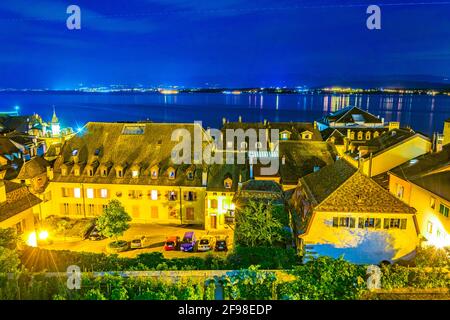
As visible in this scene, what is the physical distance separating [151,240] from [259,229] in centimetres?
1515

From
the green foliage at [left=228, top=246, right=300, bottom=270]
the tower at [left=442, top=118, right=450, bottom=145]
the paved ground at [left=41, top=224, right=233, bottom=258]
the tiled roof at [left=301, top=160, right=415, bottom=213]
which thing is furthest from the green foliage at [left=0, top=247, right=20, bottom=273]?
the tower at [left=442, top=118, right=450, bottom=145]

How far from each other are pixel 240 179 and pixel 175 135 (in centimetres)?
1225

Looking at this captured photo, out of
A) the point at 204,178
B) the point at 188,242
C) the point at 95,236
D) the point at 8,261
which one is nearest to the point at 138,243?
the point at 188,242

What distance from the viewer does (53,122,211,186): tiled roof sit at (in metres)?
44.6

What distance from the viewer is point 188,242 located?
37.4 meters

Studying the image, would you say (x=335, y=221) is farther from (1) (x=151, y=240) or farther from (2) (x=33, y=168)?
(2) (x=33, y=168)

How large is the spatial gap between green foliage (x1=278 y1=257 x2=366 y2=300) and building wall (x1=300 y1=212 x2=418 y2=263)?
394 inches

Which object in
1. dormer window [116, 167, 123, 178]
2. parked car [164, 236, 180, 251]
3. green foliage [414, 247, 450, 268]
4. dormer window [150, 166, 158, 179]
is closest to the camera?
green foliage [414, 247, 450, 268]

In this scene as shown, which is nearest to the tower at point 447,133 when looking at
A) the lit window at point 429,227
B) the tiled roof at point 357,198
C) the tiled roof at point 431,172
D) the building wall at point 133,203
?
the tiled roof at point 431,172

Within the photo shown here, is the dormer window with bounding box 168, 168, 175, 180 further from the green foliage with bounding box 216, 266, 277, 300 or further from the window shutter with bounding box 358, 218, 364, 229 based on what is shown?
the green foliage with bounding box 216, 266, 277, 300

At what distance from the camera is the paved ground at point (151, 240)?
1427 inches

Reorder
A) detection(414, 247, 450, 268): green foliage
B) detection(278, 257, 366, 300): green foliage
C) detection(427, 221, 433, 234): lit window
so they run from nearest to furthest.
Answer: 1. detection(278, 257, 366, 300): green foliage
2. detection(414, 247, 450, 268): green foliage
3. detection(427, 221, 433, 234): lit window
